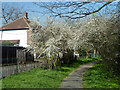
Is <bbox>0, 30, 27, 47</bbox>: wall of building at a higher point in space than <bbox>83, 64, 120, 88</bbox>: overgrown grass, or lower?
higher

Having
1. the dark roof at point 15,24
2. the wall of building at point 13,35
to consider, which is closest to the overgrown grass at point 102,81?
the wall of building at point 13,35

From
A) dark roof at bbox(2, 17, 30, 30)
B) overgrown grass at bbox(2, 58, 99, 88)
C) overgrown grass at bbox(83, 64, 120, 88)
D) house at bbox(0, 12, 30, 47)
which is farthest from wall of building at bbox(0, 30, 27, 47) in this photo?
overgrown grass at bbox(83, 64, 120, 88)

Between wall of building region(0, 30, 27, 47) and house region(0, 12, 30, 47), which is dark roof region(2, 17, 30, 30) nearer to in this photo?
house region(0, 12, 30, 47)

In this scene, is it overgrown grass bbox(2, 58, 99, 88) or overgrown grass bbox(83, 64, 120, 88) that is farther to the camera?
overgrown grass bbox(83, 64, 120, 88)

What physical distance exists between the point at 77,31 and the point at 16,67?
396 centimetres

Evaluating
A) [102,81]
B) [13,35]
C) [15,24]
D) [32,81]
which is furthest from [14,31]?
[102,81]

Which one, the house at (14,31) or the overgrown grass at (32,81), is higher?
the house at (14,31)

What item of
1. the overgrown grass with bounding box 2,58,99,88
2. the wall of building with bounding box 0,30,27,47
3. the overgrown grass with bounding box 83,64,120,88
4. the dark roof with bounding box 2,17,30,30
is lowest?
the overgrown grass with bounding box 83,64,120,88

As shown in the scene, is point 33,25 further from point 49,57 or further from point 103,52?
point 103,52

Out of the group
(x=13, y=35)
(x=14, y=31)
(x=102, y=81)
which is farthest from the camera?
(x=102, y=81)

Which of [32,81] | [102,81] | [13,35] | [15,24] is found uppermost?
[15,24]

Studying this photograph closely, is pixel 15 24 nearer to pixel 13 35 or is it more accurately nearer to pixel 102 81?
pixel 13 35

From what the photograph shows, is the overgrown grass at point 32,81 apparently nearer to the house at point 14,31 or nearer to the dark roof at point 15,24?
the house at point 14,31

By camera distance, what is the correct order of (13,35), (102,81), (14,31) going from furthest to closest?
(102,81)
(13,35)
(14,31)
